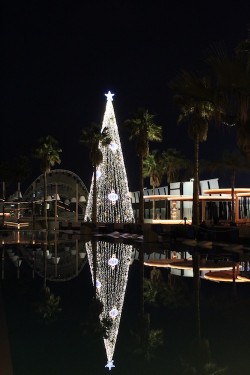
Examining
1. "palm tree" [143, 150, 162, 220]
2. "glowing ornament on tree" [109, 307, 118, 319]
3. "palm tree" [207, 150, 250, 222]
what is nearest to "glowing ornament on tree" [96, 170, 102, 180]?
"palm tree" [207, 150, 250, 222]

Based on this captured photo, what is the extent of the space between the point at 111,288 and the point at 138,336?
5.58 metres

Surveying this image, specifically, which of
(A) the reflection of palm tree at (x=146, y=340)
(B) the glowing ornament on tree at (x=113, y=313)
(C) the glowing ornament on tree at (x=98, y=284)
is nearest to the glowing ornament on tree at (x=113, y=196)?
(C) the glowing ornament on tree at (x=98, y=284)

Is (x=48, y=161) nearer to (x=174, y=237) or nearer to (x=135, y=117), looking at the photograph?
(x=135, y=117)

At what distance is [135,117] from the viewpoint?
166 ft

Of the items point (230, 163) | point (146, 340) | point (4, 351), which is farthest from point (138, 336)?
point (230, 163)

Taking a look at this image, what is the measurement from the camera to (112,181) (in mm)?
53031

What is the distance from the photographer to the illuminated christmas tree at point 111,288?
337 inches

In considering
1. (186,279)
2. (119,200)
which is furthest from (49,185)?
(186,279)

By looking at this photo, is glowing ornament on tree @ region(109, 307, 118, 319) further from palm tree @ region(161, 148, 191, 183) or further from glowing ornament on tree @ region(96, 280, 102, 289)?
palm tree @ region(161, 148, 191, 183)

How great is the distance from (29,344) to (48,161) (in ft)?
202

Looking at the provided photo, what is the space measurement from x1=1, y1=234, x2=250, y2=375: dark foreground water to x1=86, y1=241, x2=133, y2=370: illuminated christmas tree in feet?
0.38

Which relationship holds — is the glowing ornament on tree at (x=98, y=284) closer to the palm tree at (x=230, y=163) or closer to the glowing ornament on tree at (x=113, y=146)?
the glowing ornament on tree at (x=113, y=146)

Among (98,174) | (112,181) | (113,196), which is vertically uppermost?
(98,174)

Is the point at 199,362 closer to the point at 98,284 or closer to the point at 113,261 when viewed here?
the point at 98,284
